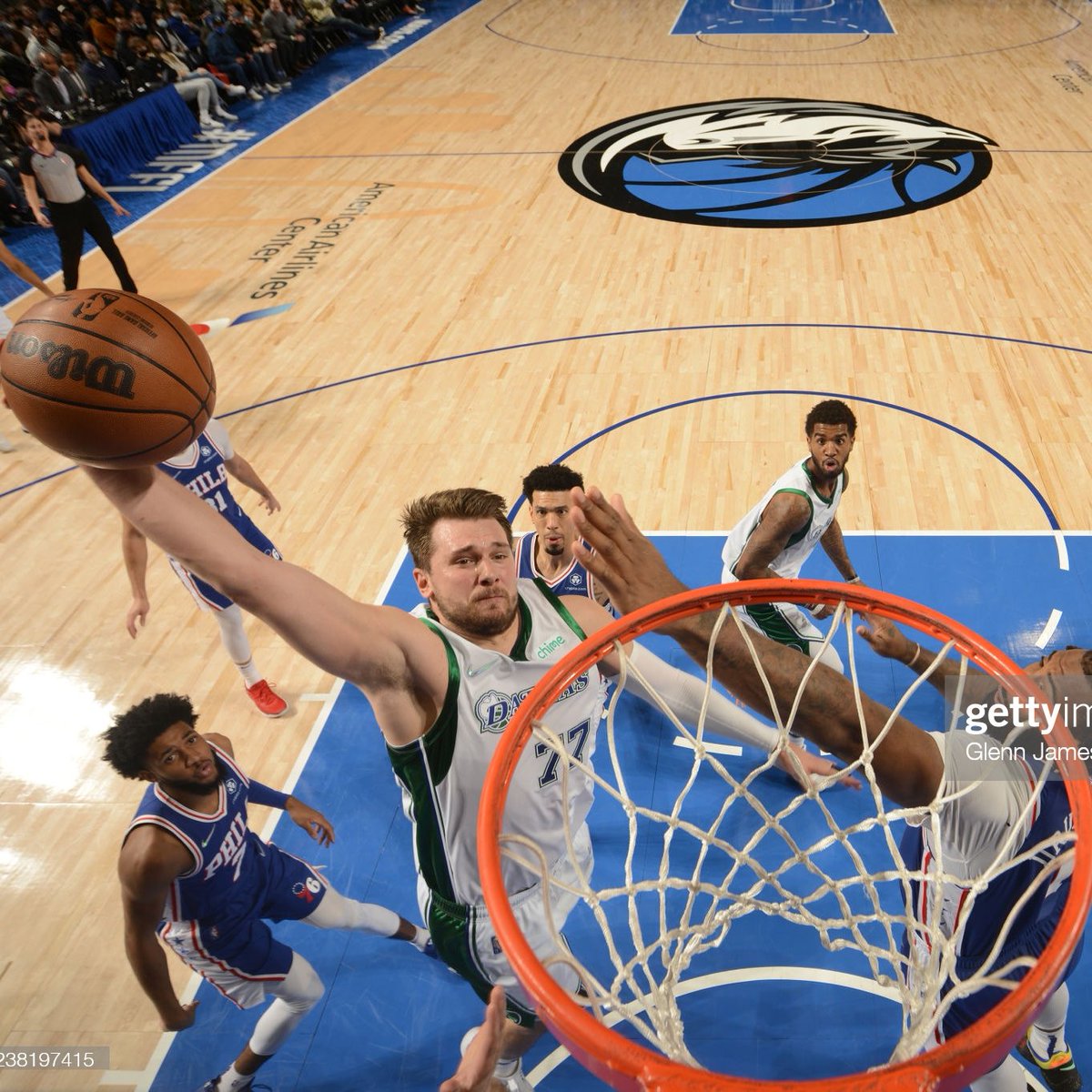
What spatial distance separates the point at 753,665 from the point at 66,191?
27.2 feet

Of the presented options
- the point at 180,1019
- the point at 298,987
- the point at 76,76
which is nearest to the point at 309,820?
the point at 298,987

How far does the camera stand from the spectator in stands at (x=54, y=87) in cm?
1246

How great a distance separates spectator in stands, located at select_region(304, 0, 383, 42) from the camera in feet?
58.2

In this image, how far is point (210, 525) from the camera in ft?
6.56

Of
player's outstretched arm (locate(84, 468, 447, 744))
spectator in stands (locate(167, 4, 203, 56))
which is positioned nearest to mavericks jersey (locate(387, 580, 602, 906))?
player's outstretched arm (locate(84, 468, 447, 744))

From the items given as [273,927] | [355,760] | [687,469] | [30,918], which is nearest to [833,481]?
[687,469]

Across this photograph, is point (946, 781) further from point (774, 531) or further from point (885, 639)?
point (774, 531)

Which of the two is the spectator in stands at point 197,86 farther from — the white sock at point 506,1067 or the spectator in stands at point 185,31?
the white sock at point 506,1067

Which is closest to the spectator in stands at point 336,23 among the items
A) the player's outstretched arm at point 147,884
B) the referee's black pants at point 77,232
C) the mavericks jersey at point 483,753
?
the referee's black pants at point 77,232

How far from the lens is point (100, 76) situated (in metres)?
13.6

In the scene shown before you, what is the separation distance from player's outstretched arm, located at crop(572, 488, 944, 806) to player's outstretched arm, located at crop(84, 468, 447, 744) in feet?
1.84

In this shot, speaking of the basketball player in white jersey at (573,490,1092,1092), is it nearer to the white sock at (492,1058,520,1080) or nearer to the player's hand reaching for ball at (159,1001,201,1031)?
the white sock at (492,1058,520,1080)

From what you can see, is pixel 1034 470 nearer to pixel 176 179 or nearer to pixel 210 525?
pixel 210 525

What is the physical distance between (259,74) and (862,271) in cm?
1102
